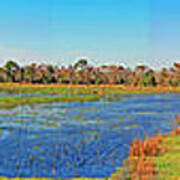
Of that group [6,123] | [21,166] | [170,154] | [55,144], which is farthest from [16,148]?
[6,123]

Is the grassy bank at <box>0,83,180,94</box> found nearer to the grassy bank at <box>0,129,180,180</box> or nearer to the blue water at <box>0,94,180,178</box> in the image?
the blue water at <box>0,94,180,178</box>

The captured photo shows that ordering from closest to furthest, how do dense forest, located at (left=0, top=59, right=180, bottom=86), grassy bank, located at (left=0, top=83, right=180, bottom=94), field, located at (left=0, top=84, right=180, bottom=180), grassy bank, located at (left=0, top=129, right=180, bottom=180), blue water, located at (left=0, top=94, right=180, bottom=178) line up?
1. grassy bank, located at (left=0, top=129, right=180, bottom=180)
2. field, located at (left=0, top=84, right=180, bottom=180)
3. blue water, located at (left=0, top=94, right=180, bottom=178)
4. grassy bank, located at (left=0, top=83, right=180, bottom=94)
5. dense forest, located at (left=0, top=59, right=180, bottom=86)

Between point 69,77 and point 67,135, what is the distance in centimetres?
8900

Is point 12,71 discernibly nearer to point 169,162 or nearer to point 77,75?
point 77,75

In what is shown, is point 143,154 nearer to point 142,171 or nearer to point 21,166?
point 142,171

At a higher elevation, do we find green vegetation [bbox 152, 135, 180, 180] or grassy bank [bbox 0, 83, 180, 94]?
grassy bank [bbox 0, 83, 180, 94]

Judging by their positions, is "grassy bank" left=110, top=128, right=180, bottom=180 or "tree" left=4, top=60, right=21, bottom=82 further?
"tree" left=4, top=60, right=21, bottom=82

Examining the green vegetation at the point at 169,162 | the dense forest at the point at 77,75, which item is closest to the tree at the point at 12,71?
the dense forest at the point at 77,75

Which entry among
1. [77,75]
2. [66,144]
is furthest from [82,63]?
[66,144]

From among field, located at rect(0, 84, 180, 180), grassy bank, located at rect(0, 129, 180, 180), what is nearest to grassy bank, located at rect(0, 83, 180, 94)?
field, located at rect(0, 84, 180, 180)

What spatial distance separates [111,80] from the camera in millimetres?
110188

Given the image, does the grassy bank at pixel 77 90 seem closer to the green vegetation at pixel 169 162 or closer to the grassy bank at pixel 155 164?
the green vegetation at pixel 169 162

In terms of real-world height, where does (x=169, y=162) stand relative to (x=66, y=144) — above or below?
above

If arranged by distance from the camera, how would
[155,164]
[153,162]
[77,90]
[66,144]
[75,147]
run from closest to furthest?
[155,164], [153,162], [75,147], [66,144], [77,90]
